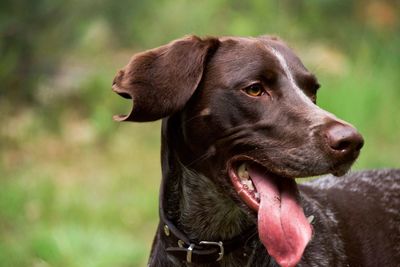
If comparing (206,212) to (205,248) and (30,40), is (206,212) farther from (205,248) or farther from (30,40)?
(30,40)

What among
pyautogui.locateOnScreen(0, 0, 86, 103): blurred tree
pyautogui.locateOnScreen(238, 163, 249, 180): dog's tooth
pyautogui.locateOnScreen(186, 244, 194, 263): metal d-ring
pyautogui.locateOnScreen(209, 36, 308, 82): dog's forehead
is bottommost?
pyautogui.locateOnScreen(0, 0, 86, 103): blurred tree

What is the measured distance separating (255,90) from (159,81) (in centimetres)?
44

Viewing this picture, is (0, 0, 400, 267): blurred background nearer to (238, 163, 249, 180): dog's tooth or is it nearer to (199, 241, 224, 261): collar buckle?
(199, 241, 224, 261): collar buckle

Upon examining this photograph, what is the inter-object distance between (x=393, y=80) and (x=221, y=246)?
24.9ft

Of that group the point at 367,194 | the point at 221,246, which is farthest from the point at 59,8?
the point at 221,246

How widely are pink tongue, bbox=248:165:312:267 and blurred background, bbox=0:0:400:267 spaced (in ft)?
9.91

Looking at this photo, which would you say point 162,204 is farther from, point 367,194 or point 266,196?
point 367,194

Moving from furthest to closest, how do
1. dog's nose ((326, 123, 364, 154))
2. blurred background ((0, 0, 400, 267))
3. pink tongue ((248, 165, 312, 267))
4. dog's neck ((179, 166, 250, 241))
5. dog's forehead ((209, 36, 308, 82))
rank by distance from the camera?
blurred background ((0, 0, 400, 267))
dog's neck ((179, 166, 250, 241))
dog's forehead ((209, 36, 308, 82))
pink tongue ((248, 165, 312, 267))
dog's nose ((326, 123, 364, 154))

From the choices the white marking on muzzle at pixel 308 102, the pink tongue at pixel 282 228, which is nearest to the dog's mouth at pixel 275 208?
the pink tongue at pixel 282 228

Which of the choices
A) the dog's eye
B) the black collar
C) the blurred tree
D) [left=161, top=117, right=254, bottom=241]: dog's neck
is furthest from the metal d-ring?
the blurred tree

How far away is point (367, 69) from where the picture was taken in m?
11.4

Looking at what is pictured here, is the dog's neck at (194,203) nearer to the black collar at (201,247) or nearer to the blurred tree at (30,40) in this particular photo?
the black collar at (201,247)

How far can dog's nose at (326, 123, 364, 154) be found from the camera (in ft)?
11.5

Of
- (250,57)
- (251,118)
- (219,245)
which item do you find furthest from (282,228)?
(250,57)
